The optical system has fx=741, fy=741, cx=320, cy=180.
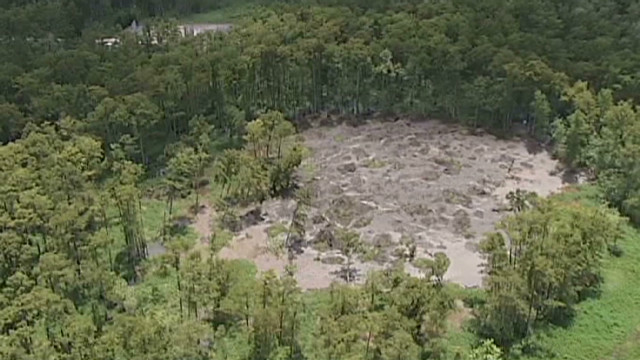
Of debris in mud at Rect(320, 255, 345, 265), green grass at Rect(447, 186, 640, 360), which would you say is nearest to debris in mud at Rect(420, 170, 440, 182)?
debris in mud at Rect(320, 255, 345, 265)

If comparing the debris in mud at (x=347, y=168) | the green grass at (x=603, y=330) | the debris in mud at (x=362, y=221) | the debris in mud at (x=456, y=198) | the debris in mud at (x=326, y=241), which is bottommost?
the green grass at (x=603, y=330)

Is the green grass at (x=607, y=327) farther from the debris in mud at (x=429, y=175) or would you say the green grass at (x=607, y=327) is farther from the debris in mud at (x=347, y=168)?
the debris in mud at (x=347, y=168)

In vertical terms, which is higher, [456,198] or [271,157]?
[271,157]

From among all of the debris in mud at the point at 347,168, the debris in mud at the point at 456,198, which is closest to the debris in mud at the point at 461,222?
the debris in mud at the point at 456,198

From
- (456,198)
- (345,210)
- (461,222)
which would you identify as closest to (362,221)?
(345,210)

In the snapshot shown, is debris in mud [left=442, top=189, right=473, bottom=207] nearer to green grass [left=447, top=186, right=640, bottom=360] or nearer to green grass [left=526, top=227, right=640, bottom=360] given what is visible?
green grass [left=447, top=186, right=640, bottom=360]

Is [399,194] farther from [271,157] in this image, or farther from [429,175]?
[271,157]
